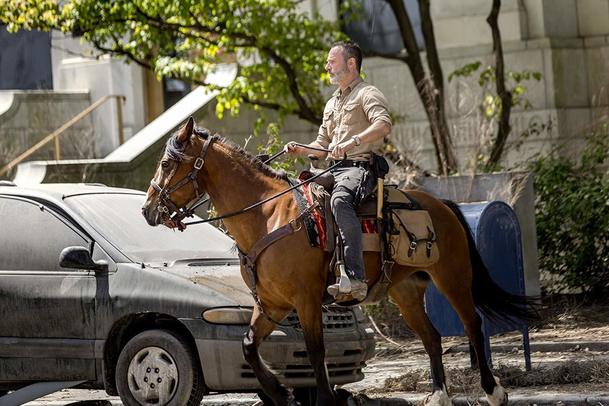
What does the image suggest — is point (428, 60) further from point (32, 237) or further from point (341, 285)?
point (341, 285)

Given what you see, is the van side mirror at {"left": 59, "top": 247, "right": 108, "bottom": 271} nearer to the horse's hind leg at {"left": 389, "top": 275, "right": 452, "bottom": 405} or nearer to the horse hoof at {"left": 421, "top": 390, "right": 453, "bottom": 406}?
the horse's hind leg at {"left": 389, "top": 275, "right": 452, "bottom": 405}

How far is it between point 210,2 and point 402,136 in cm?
351

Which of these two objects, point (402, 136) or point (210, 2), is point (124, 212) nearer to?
point (210, 2)

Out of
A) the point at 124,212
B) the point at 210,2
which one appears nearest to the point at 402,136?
the point at 210,2

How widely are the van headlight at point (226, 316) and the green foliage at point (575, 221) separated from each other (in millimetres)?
5818

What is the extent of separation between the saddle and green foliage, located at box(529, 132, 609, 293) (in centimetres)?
502

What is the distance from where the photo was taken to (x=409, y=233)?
386 inches

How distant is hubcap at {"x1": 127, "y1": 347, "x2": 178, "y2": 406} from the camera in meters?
9.82

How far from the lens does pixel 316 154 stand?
32.0 feet

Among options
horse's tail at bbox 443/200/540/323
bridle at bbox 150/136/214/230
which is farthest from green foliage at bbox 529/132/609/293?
bridle at bbox 150/136/214/230

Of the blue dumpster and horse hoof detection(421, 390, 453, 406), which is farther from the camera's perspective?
the blue dumpster

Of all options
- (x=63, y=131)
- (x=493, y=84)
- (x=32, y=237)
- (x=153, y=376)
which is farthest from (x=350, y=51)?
(x=63, y=131)

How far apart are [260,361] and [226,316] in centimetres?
53

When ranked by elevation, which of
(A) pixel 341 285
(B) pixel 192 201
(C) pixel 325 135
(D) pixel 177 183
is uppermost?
(C) pixel 325 135
